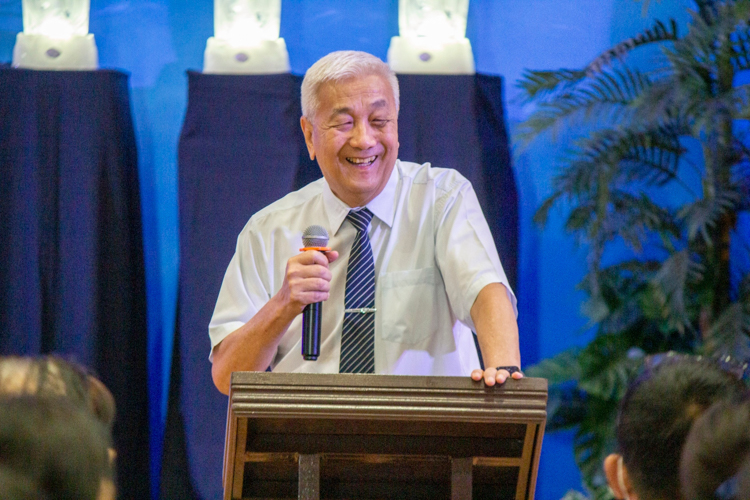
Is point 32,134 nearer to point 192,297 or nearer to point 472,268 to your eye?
point 192,297

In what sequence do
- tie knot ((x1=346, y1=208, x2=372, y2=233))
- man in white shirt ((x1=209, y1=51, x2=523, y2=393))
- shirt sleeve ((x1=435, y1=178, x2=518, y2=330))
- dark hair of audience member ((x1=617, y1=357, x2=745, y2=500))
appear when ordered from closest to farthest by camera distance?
dark hair of audience member ((x1=617, y1=357, x2=745, y2=500)) → shirt sleeve ((x1=435, y1=178, x2=518, y2=330)) → man in white shirt ((x1=209, y1=51, x2=523, y2=393)) → tie knot ((x1=346, y1=208, x2=372, y2=233))

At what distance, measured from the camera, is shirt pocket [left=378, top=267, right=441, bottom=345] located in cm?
235

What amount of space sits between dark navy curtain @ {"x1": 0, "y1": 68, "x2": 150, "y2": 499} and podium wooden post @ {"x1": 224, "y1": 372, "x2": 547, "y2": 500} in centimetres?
214

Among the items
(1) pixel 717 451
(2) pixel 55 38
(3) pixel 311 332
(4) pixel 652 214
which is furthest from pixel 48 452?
(2) pixel 55 38

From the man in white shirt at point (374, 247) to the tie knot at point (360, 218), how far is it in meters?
0.01

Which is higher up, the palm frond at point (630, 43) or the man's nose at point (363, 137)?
the palm frond at point (630, 43)

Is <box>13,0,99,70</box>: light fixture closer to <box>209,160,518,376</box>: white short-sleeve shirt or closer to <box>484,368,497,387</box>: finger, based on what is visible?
<box>209,160,518,376</box>: white short-sleeve shirt

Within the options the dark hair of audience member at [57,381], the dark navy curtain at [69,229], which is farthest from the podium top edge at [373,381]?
the dark navy curtain at [69,229]

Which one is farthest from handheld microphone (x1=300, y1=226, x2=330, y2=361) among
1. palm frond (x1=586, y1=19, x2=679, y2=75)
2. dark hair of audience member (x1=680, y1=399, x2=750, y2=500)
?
palm frond (x1=586, y1=19, x2=679, y2=75)

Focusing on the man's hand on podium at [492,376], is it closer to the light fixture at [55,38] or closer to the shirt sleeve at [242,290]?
the shirt sleeve at [242,290]

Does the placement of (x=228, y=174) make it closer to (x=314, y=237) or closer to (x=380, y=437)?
(x=314, y=237)

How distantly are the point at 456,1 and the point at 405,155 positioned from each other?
0.79m

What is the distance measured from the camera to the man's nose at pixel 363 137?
7.57 feet

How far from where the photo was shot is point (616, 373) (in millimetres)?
3428
